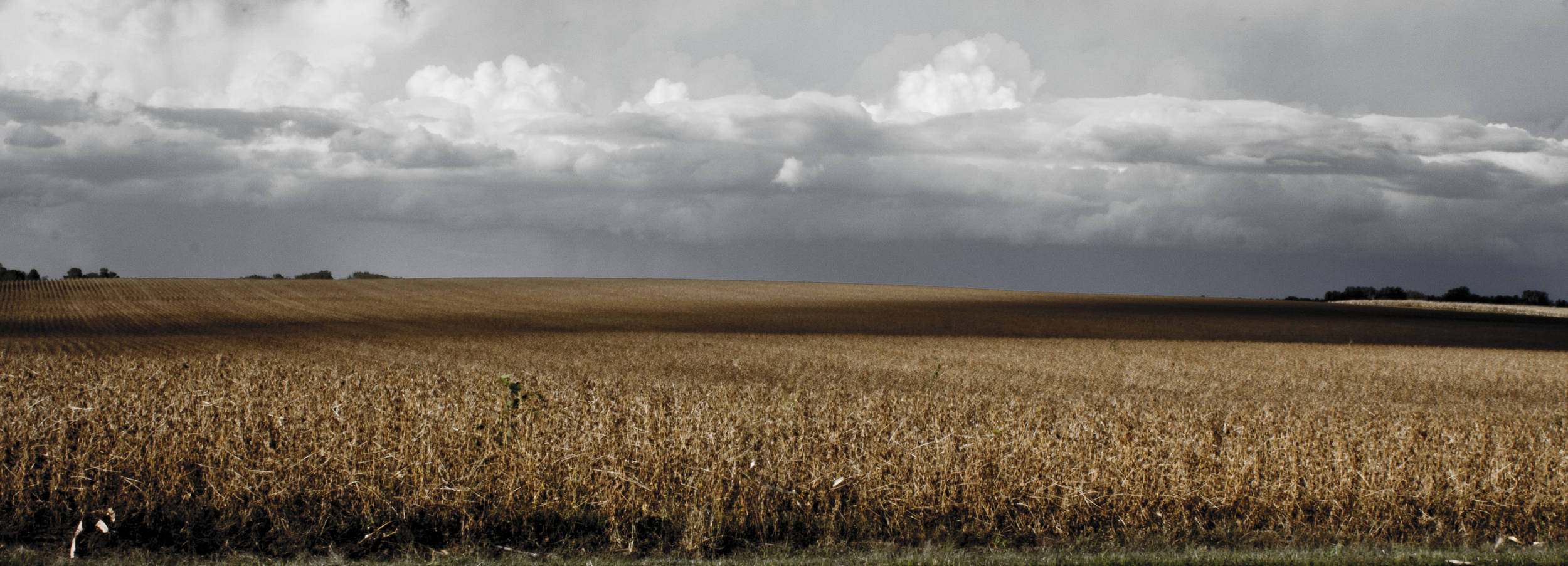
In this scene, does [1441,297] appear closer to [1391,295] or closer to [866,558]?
[1391,295]

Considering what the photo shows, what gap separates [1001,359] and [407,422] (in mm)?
19839

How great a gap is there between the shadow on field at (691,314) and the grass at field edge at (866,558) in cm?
2980

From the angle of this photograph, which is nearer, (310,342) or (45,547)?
(45,547)

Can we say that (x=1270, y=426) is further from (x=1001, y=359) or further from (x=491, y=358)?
(x=491, y=358)

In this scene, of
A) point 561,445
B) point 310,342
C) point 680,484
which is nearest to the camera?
point 680,484

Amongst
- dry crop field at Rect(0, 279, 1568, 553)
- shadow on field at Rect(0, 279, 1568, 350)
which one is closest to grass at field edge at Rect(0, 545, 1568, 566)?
dry crop field at Rect(0, 279, 1568, 553)

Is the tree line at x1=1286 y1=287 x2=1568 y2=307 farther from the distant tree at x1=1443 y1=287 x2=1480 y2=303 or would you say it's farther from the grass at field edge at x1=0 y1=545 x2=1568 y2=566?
the grass at field edge at x1=0 y1=545 x2=1568 y2=566

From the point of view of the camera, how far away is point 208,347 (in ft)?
96.7

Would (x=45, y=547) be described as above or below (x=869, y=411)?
below

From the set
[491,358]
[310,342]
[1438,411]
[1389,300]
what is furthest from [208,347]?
[1389,300]

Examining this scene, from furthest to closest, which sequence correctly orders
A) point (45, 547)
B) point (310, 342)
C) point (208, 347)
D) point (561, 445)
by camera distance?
point (310, 342)
point (208, 347)
point (561, 445)
point (45, 547)

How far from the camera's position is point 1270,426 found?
10969mm

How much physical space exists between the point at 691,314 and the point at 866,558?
1788 inches

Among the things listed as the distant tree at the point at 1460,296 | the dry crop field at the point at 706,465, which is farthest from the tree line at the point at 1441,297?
the dry crop field at the point at 706,465
